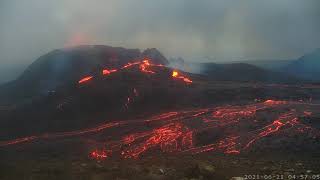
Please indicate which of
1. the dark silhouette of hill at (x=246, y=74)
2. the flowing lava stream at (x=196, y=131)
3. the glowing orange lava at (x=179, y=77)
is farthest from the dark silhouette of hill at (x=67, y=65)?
the flowing lava stream at (x=196, y=131)

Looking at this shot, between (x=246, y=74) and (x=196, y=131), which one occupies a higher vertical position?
(x=246, y=74)

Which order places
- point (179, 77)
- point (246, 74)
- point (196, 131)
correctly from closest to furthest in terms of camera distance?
1. point (196, 131)
2. point (179, 77)
3. point (246, 74)

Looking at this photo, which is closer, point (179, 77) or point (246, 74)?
point (179, 77)

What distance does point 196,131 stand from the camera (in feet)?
168

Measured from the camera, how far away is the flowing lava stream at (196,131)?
42.6m

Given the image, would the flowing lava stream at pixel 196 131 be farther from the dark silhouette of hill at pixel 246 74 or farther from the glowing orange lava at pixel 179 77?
the dark silhouette of hill at pixel 246 74

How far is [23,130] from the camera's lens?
62.6 metres

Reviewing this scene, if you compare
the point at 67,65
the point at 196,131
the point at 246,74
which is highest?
the point at 67,65

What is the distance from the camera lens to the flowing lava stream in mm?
42625

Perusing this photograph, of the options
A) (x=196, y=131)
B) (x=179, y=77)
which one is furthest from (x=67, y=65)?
(x=196, y=131)

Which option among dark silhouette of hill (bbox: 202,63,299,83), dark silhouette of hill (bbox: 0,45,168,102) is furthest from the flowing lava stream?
dark silhouette of hill (bbox: 202,63,299,83)

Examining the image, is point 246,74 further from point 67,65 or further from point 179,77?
point 67,65

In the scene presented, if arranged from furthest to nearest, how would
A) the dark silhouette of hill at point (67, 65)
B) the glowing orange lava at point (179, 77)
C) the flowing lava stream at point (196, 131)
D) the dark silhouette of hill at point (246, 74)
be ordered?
the dark silhouette of hill at point (246, 74)
the dark silhouette of hill at point (67, 65)
the glowing orange lava at point (179, 77)
the flowing lava stream at point (196, 131)

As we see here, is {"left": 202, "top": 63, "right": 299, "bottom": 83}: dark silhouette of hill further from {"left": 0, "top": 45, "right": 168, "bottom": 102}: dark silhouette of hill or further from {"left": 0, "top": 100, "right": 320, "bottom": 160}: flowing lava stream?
{"left": 0, "top": 100, "right": 320, "bottom": 160}: flowing lava stream
